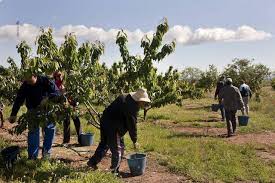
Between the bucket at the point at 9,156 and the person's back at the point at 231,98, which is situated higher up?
the person's back at the point at 231,98

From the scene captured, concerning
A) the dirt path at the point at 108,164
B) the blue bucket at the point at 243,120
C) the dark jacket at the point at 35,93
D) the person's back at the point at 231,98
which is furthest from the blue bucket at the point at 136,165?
the blue bucket at the point at 243,120

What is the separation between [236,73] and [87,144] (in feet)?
68.0

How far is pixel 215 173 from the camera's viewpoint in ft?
29.2

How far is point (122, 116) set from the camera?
314 inches

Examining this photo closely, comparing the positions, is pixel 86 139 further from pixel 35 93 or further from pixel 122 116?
pixel 122 116

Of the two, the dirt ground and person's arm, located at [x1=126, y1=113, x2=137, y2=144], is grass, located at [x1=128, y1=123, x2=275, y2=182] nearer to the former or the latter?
the dirt ground

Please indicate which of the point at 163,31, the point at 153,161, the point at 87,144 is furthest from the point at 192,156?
the point at 163,31

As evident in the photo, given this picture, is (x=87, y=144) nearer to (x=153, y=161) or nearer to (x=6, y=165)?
(x=153, y=161)

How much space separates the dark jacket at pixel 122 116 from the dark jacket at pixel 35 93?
3.84 ft

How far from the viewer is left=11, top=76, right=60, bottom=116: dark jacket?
834 centimetres

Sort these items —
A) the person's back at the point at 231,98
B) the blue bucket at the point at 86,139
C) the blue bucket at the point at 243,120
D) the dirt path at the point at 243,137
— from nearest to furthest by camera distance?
the blue bucket at the point at 86,139
the dirt path at the point at 243,137
the person's back at the point at 231,98
the blue bucket at the point at 243,120

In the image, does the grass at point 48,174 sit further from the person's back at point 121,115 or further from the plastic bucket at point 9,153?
the person's back at point 121,115

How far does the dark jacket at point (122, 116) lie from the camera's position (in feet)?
25.3

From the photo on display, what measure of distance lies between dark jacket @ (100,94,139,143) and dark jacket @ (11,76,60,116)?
1170 mm
